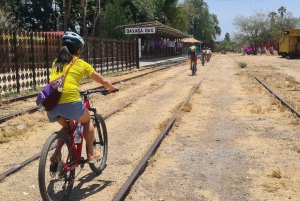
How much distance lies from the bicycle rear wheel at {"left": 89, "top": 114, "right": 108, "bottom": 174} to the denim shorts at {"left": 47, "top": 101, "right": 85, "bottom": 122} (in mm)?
815

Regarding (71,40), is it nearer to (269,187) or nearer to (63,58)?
(63,58)

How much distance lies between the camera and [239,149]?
612 centimetres

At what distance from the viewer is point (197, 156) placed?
19.0 feet

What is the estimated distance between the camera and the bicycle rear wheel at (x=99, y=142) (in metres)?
→ 4.81

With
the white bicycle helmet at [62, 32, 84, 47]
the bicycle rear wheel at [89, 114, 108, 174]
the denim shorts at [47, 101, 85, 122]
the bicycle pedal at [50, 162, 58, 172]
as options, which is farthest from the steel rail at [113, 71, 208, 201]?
the white bicycle helmet at [62, 32, 84, 47]

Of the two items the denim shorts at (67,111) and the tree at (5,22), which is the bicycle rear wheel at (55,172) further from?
the tree at (5,22)

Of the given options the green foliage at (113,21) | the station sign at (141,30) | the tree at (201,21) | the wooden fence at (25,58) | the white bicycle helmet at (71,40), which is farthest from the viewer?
the tree at (201,21)

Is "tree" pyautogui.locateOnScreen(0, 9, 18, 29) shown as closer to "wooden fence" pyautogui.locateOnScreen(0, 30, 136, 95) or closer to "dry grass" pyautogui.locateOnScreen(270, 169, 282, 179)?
"wooden fence" pyautogui.locateOnScreen(0, 30, 136, 95)

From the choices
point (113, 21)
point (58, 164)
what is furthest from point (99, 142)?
point (113, 21)

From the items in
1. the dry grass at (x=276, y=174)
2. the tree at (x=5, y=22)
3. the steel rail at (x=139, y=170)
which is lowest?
the dry grass at (x=276, y=174)

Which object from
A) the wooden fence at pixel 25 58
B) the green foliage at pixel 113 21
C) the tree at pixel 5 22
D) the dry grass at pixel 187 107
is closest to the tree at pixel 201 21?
the green foliage at pixel 113 21

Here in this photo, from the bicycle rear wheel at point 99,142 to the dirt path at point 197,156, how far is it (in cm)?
13

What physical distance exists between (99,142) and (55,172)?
1194mm

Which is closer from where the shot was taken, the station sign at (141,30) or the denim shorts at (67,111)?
the denim shorts at (67,111)
